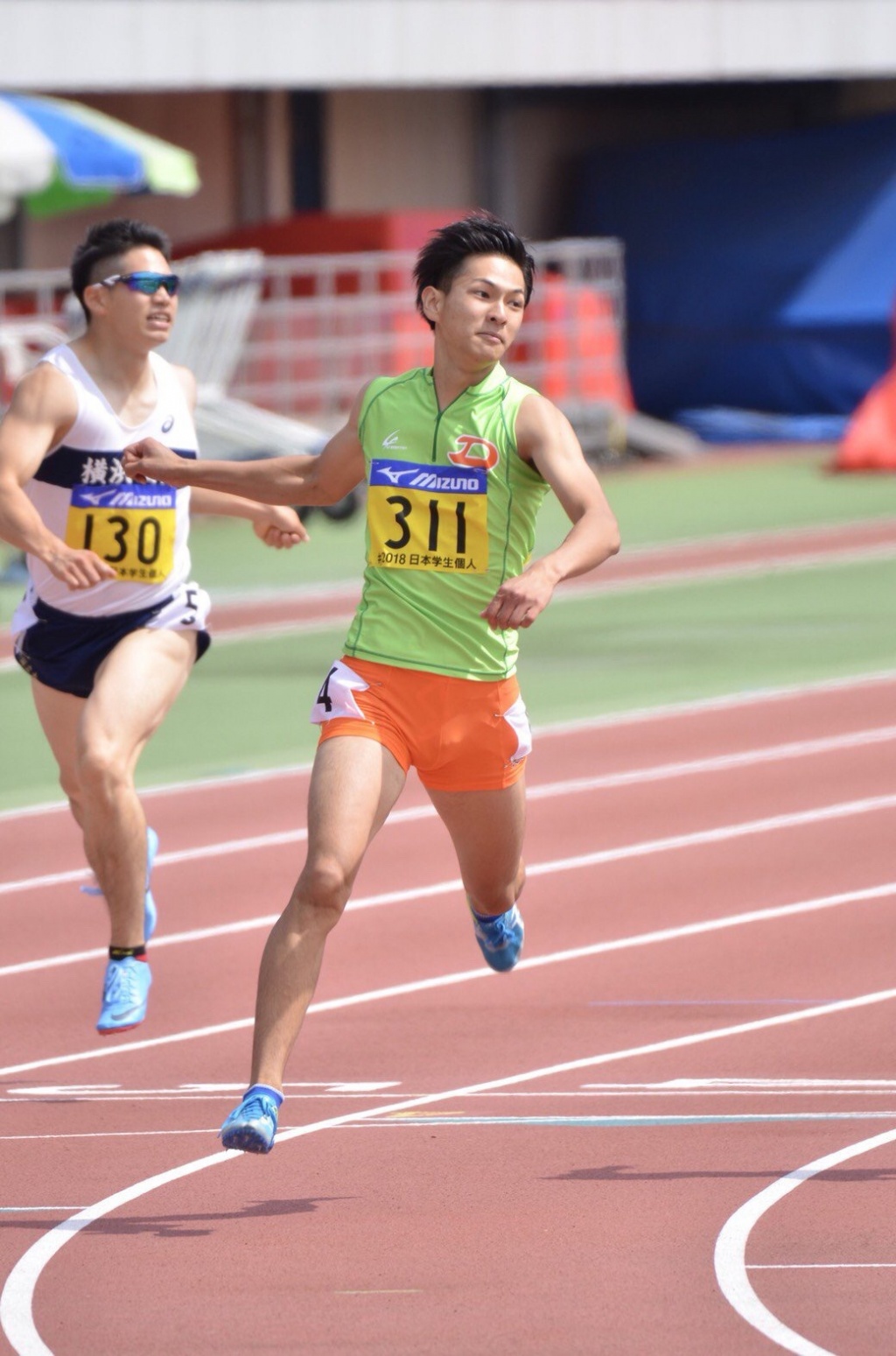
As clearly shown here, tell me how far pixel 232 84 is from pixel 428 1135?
19.1m

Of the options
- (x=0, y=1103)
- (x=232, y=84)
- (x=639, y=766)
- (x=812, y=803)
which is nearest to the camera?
(x=0, y=1103)

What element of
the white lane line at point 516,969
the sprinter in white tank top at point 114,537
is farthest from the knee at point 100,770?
the white lane line at point 516,969

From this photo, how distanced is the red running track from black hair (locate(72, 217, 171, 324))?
86.2 inches

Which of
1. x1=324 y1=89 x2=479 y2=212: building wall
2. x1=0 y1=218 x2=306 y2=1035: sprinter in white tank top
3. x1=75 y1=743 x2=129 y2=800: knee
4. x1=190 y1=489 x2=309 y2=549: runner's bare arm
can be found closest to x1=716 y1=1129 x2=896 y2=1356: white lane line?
x1=0 y1=218 x2=306 y2=1035: sprinter in white tank top

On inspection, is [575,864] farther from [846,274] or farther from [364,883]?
[846,274]

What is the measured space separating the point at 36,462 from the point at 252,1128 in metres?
2.63

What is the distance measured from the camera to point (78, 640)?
7484 millimetres

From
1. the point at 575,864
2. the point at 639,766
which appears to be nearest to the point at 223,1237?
the point at 575,864

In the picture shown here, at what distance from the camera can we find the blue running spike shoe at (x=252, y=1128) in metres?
5.16

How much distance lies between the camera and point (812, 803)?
414 inches

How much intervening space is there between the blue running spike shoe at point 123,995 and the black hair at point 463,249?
7.17ft

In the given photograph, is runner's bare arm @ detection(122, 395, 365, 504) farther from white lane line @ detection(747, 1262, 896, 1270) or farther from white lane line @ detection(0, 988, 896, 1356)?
white lane line @ detection(747, 1262, 896, 1270)

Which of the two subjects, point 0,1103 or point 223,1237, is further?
point 0,1103

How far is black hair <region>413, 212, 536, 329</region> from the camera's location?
5887 mm
